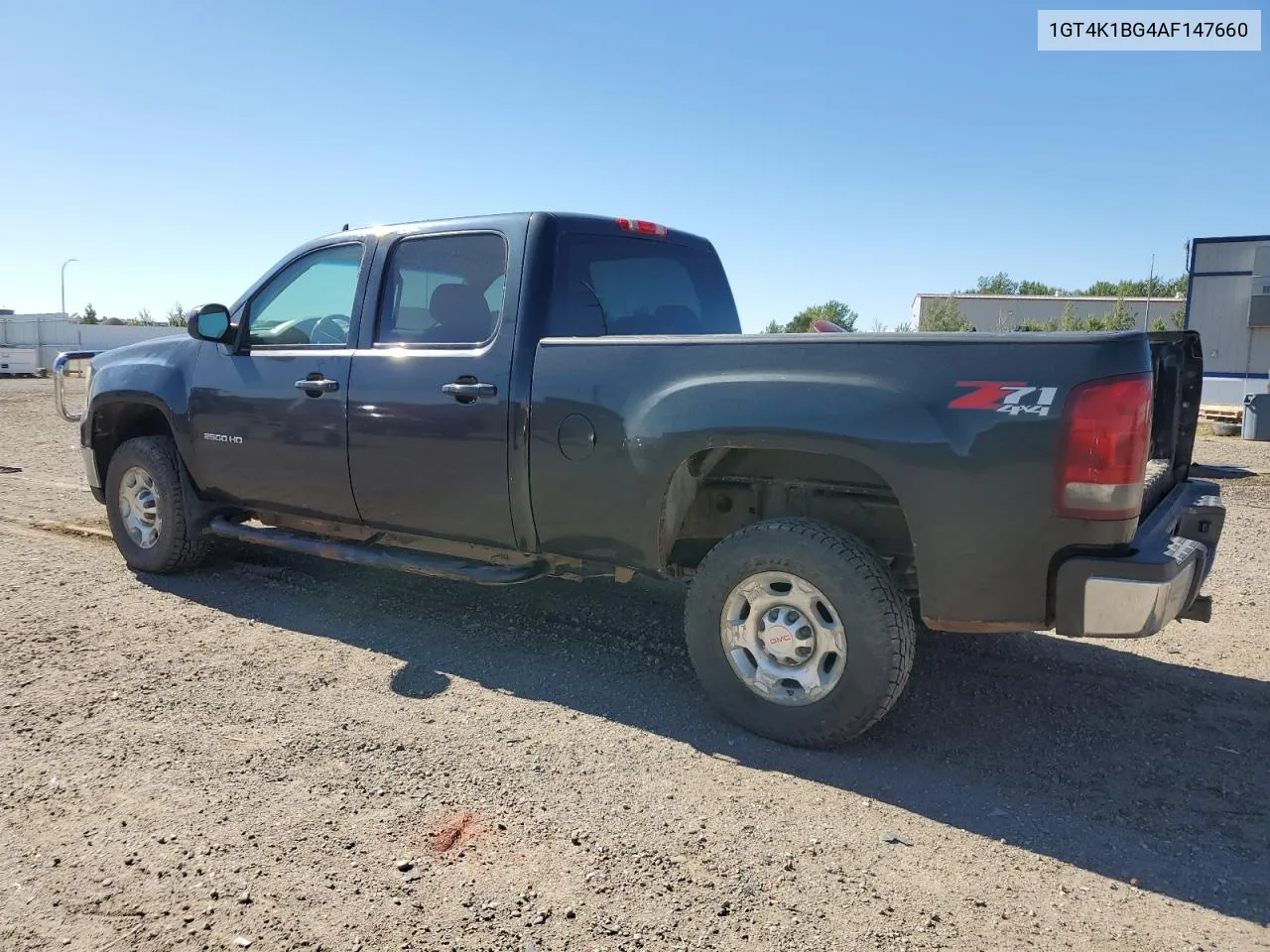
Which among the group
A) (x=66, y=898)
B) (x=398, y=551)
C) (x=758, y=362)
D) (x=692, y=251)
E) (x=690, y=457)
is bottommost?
(x=66, y=898)

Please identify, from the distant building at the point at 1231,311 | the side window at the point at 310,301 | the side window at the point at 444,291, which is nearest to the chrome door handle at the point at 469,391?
the side window at the point at 444,291

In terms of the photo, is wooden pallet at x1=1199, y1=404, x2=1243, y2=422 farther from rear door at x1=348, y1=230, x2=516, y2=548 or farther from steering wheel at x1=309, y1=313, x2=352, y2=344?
steering wheel at x1=309, y1=313, x2=352, y2=344

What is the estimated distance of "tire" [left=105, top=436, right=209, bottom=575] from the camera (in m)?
5.50

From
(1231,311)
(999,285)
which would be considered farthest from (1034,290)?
(1231,311)

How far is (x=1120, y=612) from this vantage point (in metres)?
2.94

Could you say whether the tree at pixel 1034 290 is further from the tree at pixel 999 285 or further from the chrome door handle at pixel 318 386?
the chrome door handle at pixel 318 386

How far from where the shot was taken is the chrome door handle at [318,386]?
4.61 metres

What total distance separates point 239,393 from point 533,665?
2300 millimetres

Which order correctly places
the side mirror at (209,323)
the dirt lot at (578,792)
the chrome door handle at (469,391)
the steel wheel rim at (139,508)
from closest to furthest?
1. the dirt lot at (578,792)
2. the chrome door handle at (469,391)
3. the side mirror at (209,323)
4. the steel wheel rim at (139,508)

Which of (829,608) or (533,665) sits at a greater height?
(829,608)

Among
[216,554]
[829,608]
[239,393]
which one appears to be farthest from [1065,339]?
[216,554]

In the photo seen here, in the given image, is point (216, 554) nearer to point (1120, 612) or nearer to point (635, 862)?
point (635, 862)

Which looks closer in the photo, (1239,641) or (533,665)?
(533,665)

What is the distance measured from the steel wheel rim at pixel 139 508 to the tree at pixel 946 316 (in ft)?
148
